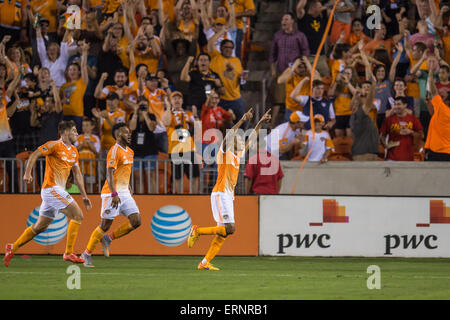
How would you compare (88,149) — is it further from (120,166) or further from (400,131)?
(400,131)

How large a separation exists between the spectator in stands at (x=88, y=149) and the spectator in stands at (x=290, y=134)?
3.62 metres

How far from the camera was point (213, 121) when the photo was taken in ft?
54.2

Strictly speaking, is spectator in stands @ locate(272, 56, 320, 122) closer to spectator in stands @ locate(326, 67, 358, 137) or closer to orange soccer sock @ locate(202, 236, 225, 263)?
spectator in stands @ locate(326, 67, 358, 137)

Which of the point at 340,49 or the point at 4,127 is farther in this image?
the point at 340,49

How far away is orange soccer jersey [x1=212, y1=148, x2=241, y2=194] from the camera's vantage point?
12.5 m

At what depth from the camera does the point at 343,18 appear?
19047mm

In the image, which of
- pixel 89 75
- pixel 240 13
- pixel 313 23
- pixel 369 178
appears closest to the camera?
pixel 369 178

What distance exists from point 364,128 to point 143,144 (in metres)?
4.60

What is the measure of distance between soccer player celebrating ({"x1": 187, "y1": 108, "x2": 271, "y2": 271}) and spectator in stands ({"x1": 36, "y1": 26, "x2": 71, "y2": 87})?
6.55 metres

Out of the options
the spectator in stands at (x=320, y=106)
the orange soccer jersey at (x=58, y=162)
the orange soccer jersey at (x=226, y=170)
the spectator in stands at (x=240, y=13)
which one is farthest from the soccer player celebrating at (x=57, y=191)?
the spectator in stands at (x=240, y=13)

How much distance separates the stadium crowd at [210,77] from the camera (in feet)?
53.7

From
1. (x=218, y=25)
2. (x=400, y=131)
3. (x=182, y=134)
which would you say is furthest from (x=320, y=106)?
(x=218, y=25)

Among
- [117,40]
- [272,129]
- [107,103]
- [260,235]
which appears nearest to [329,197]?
[260,235]

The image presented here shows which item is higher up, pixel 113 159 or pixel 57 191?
pixel 113 159
